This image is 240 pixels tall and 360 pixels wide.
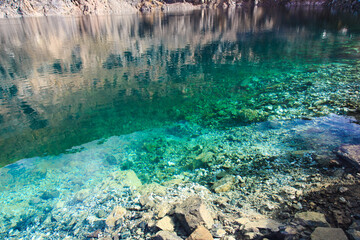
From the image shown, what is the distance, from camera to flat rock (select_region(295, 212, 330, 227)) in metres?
3.93

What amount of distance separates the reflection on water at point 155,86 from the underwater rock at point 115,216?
4.81 meters

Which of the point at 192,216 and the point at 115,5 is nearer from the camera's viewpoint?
the point at 192,216

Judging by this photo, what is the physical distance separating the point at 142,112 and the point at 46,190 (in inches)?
235

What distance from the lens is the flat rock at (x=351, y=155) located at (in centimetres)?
583

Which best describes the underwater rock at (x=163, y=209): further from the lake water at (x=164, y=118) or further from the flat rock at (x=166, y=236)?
the lake water at (x=164, y=118)

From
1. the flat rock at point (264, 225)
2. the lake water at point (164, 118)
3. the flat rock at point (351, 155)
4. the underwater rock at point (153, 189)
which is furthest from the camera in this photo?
the lake water at point (164, 118)

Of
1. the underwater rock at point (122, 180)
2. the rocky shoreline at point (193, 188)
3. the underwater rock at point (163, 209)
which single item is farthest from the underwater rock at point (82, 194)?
the underwater rock at point (163, 209)

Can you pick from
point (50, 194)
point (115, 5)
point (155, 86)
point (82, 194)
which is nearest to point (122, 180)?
point (82, 194)

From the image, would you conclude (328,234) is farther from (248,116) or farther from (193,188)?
(248,116)

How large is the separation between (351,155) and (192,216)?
196 inches

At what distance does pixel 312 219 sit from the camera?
409 centimetres

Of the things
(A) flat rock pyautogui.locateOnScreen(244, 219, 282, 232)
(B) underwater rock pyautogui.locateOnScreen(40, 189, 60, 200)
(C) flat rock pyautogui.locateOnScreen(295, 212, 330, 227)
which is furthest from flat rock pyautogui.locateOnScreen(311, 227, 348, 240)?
(B) underwater rock pyautogui.locateOnScreen(40, 189, 60, 200)

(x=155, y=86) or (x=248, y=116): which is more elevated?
(x=155, y=86)

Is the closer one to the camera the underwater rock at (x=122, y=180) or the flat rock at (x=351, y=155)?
the flat rock at (x=351, y=155)
